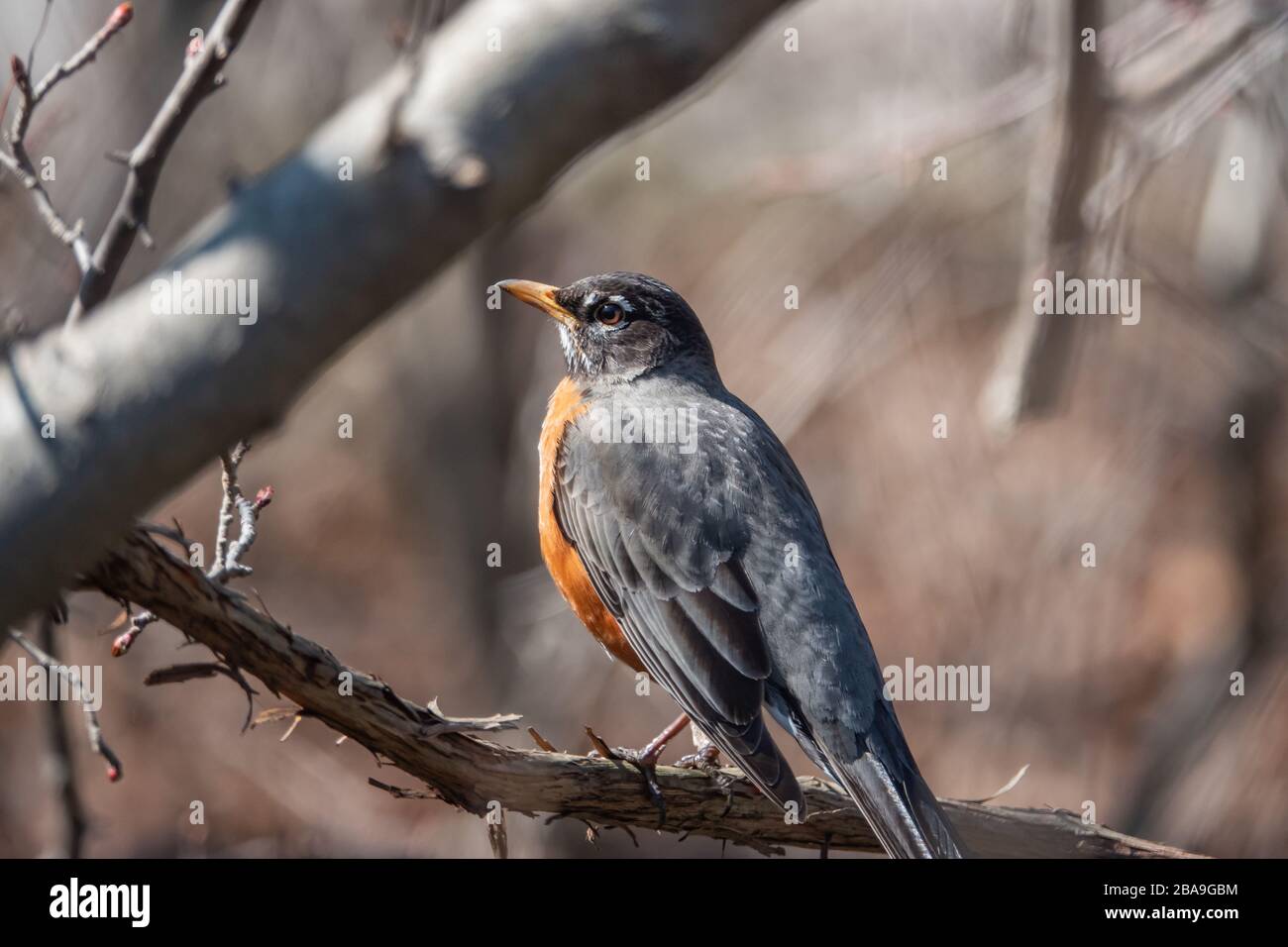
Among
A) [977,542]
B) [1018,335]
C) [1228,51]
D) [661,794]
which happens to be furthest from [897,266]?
[661,794]

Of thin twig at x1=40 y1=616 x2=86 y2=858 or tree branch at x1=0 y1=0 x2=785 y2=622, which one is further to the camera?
thin twig at x1=40 y1=616 x2=86 y2=858

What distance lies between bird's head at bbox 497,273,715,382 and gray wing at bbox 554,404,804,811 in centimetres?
52

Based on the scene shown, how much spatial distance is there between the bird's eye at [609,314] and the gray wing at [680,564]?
0.62m

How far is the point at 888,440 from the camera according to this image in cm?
897

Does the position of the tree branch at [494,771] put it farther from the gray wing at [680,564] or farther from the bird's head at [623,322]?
the bird's head at [623,322]

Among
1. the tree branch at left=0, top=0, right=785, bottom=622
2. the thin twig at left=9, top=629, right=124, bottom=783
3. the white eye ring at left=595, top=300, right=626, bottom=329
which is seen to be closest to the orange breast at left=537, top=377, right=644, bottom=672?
the white eye ring at left=595, top=300, right=626, bottom=329

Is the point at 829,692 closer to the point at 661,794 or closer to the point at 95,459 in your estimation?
the point at 661,794

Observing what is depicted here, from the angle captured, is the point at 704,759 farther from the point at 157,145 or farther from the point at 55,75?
the point at 55,75

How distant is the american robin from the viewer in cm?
384

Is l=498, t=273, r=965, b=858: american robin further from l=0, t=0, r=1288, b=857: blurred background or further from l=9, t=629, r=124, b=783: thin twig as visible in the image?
l=9, t=629, r=124, b=783: thin twig

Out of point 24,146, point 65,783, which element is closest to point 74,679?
point 24,146

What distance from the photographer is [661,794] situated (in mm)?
3686

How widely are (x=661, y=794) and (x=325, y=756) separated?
6.29 m

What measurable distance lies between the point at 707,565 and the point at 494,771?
1.24 metres
